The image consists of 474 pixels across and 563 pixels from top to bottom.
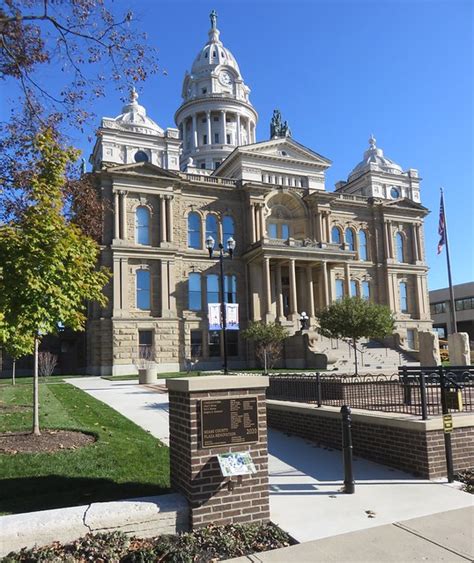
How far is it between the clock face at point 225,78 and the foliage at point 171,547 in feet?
270

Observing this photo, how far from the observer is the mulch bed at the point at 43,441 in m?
8.96

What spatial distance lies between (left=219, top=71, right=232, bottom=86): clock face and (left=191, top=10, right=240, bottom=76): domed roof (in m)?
1.86

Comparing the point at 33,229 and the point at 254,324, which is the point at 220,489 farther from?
the point at 254,324

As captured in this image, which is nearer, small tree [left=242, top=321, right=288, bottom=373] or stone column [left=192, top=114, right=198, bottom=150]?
small tree [left=242, top=321, right=288, bottom=373]

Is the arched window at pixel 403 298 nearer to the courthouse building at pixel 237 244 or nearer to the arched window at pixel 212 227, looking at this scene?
the courthouse building at pixel 237 244

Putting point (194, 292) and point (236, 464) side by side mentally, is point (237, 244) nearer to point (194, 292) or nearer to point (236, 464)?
point (194, 292)

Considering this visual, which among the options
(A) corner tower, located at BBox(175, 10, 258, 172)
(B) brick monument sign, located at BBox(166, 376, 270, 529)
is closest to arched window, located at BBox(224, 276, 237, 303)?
(A) corner tower, located at BBox(175, 10, 258, 172)

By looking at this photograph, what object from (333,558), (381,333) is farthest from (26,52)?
(381,333)

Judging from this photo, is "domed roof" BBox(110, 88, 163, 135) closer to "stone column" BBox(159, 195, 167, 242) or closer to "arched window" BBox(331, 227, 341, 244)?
Answer: "stone column" BBox(159, 195, 167, 242)

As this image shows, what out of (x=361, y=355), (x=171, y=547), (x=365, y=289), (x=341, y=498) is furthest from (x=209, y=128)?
(x=171, y=547)

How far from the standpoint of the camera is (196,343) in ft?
145

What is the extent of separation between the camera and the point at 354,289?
53156 millimetres

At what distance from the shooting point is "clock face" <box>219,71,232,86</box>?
80.2 m

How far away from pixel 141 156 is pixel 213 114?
35265mm
